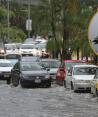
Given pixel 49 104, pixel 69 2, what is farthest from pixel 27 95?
pixel 69 2

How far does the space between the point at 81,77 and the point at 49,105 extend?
7416 mm

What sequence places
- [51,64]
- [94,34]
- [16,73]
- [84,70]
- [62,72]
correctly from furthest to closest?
[51,64] < [16,73] < [62,72] < [84,70] < [94,34]

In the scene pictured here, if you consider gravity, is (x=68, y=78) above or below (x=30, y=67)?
below

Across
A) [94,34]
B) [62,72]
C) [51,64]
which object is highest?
[94,34]

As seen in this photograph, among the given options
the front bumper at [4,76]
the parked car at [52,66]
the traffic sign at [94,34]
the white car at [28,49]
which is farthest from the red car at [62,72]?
the white car at [28,49]

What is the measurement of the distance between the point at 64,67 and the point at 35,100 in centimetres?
1039

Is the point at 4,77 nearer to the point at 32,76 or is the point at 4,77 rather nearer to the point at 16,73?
the point at 16,73

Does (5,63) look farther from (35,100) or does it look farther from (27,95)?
(35,100)

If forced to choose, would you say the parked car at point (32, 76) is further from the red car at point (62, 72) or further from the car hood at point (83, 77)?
the car hood at point (83, 77)

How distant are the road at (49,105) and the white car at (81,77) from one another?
0.58 m

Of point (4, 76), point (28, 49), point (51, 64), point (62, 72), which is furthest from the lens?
point (28, 49)

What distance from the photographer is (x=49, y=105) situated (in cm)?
2112

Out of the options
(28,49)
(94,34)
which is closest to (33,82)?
(94,34)

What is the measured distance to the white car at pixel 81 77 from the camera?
91.8 ft
